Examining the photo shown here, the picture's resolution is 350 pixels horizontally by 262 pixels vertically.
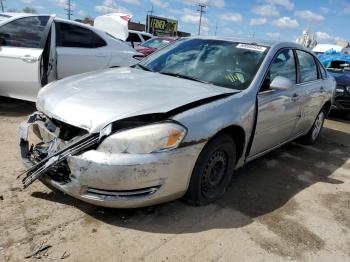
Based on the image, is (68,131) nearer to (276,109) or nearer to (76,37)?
(276,109)

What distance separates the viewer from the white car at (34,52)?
5758mm

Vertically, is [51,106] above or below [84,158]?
above

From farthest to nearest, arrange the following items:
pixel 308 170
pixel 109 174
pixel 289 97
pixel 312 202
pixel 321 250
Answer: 1. pixel 308 170
2. pixel 289 97
3. pixel 312 202
4. pixel 321 250
5. pixel 109 174

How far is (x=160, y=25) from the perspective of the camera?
1848 inches

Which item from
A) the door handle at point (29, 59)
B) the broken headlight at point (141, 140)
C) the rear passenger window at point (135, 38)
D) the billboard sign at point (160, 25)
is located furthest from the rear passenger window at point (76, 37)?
the billboard sign at point (160, 25)

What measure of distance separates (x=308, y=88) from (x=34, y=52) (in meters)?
4.00

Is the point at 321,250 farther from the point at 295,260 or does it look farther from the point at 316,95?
the point at 316,95

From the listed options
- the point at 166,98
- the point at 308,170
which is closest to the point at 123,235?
the point at 166,98

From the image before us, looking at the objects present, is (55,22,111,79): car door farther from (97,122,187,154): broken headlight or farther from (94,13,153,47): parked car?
(94,13,153,47): parked car

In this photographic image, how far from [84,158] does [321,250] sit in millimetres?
2049

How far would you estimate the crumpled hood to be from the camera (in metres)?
2.93

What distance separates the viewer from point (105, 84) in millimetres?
3533

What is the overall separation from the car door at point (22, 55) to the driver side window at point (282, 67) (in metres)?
3.45

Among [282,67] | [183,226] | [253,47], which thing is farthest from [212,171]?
[282,67]
